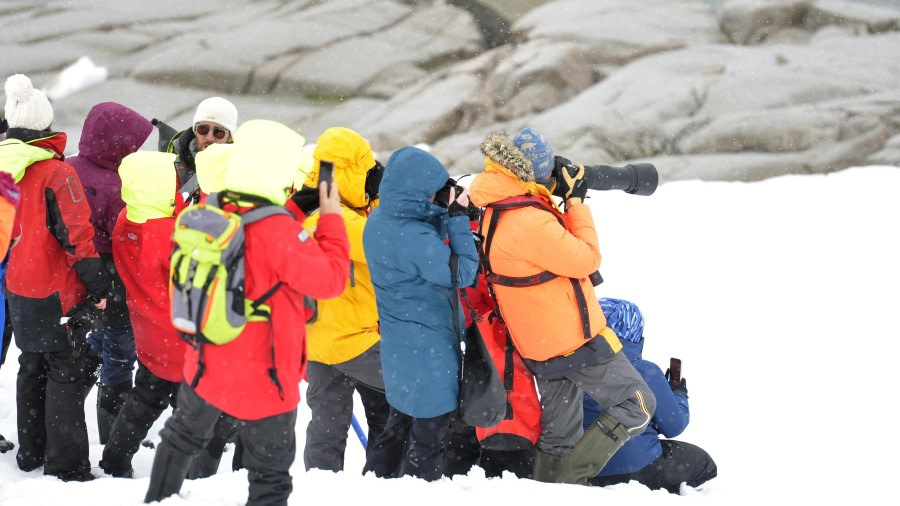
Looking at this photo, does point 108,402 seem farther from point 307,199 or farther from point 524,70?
point 524,70

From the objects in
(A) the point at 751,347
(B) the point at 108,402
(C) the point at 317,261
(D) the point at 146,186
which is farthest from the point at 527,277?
(A) the point at 751,347

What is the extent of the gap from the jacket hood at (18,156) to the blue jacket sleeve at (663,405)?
2.93m

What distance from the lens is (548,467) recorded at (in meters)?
3.69

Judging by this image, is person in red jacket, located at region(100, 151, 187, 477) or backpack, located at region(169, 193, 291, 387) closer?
backpack, located at region(169, 193, 291, 387)

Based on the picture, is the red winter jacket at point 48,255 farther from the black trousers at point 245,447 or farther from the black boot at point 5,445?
the black trousers at point 245,447

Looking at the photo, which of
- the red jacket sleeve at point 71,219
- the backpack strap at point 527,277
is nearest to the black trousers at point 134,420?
the red jacket sleeve at point 71,219

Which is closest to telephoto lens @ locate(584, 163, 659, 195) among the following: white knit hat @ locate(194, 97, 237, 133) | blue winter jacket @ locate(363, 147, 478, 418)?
blue winter jacket @ locate(363, 147, 478, 418)

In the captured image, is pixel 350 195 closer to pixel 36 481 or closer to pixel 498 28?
pixel 36 481

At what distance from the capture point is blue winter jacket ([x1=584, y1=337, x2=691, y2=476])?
3783 millimetres

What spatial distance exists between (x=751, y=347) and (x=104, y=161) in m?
4.67

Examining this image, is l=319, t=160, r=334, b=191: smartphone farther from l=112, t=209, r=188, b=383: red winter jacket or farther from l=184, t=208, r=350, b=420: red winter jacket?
l=112, t=209, r=188, b=383: red winter jacket

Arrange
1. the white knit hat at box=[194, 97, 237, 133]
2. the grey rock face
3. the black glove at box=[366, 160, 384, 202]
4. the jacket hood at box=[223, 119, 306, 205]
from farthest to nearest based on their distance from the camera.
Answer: the grey rock face, the white knit hat at box=[194, 97, 237, 133], the black glove at box=[366, 160, 384, 202], the jacket hood at box=[223, 119, 306, 205]

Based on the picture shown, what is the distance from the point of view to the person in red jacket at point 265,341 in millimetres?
2523

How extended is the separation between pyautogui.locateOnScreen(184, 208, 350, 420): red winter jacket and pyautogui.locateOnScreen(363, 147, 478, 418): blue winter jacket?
0.71m
